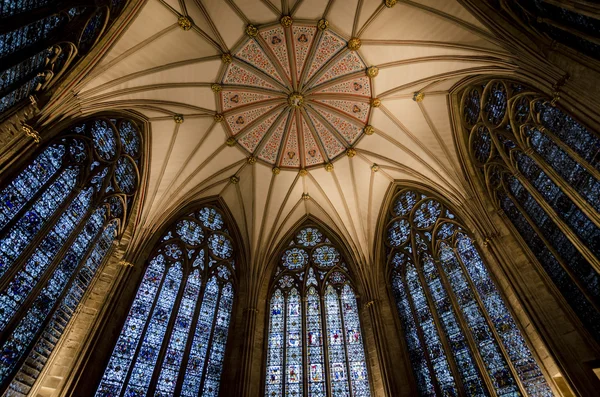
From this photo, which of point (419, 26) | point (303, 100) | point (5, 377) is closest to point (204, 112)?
point (303, 100)

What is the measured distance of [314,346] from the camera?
444 inches

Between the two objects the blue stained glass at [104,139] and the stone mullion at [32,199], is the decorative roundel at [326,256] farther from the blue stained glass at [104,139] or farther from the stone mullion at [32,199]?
the stone mullion at [32,199]

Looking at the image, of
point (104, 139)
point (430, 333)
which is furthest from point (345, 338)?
point (104, 139)

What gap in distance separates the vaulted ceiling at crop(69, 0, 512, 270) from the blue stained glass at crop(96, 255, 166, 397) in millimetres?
1451

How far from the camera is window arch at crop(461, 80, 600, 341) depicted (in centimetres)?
712

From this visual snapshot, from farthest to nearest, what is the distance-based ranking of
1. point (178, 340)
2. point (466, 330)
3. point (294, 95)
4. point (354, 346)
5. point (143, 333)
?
1. point (294, 95)
2. point (354, 346)
3. point (178, 340)
4. point (143, 333)
5. point (466, 330)

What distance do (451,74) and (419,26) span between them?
1.66 metres

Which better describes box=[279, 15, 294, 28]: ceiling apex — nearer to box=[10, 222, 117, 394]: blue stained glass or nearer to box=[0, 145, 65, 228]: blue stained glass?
box=[0, 145, 65, 228]: blue stained glass

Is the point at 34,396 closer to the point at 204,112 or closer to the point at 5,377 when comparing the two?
the point at 5,377

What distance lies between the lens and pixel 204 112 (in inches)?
477

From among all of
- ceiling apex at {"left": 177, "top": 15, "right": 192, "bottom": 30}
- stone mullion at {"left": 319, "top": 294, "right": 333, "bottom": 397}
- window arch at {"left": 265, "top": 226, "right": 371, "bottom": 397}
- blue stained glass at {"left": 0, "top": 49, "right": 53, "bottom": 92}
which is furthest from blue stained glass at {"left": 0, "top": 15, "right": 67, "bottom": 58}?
stone mullion at {"left": 319, "top": 294, "right": 333, "bottom": 397}

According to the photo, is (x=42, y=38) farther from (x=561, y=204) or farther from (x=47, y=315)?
(x=561, y=204)

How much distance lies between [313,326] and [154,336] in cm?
483

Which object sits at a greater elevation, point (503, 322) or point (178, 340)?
point (178, 340)
